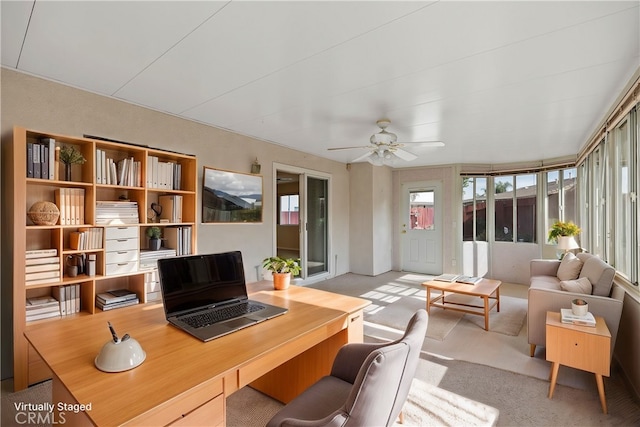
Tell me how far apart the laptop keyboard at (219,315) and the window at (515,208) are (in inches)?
238

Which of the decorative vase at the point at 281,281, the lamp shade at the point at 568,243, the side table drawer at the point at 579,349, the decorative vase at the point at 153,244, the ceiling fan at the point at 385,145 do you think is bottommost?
the side table drawer at the point at 579,349

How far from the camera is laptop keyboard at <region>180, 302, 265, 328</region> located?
1.55 metres

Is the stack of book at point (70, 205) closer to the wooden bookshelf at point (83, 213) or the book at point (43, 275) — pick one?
the wooden bookshelf at point (83, 213)

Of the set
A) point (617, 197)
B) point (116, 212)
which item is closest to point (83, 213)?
point (116, 212)

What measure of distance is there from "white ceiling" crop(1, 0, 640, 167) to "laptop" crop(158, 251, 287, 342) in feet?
4.61

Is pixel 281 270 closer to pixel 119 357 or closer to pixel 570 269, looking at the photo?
pixel 119 357

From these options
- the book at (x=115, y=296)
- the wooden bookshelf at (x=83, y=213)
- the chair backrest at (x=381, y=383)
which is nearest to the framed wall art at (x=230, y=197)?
the wooden bookshelf at (x=83, y=213)

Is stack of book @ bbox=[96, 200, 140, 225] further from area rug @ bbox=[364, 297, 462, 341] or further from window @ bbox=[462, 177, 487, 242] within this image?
window @ bbox=[462, 177, 487, 242]

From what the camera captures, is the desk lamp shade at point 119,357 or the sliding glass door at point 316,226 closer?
the desk lamp shade at point 119,357

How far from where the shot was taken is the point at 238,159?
14.0 ft

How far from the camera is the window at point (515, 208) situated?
5996 millimetres

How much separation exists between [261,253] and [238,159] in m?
1.40

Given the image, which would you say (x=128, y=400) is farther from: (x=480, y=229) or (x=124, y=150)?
(x=480, y=229)

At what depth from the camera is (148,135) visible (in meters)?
3.26
